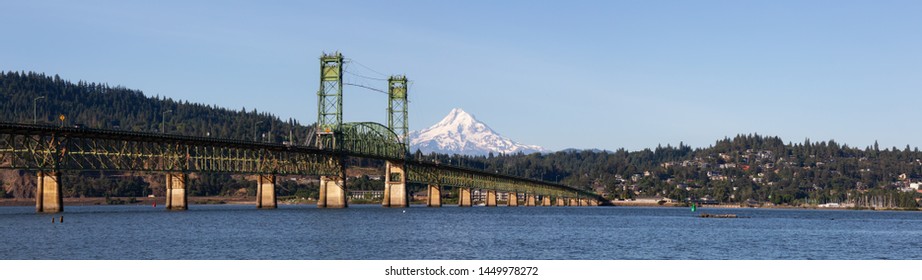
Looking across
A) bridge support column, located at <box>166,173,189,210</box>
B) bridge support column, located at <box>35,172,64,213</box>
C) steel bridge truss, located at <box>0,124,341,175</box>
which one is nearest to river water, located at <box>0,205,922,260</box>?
steel bridge truss, located at <box>0,124,341,175</box>

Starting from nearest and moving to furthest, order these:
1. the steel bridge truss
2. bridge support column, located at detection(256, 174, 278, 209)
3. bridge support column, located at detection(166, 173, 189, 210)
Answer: the steel bridge truss
bridge support column, located at detection(166, 173, 189, 210)
bridge support column, located at detection(256, 174, 278, 209)

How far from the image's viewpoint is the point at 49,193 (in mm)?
137500

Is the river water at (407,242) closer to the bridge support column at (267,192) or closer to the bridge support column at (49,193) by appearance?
the bridge support column at (49,193)

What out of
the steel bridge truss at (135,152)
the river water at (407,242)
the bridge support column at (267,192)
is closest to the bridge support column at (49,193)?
the steel bridge truss at (135,152)

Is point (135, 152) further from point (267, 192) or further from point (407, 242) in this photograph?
point (407, 242)

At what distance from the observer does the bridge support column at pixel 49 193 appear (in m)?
137

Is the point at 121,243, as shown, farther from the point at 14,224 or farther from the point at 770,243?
the point at 770,243

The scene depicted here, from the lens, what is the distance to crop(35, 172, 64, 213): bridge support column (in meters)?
137

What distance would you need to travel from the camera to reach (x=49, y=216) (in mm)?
132250

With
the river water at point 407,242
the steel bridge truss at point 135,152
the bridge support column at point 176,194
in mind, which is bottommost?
the river water at point 407,242

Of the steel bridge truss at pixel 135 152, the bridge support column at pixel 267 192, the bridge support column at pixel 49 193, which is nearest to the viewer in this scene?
the steel bridge truss at pixel 135 152

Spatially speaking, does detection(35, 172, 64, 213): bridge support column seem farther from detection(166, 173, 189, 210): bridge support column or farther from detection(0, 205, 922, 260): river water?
detection(166, 173, 189, 210): bridge support column

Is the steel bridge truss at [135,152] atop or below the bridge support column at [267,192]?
atop
